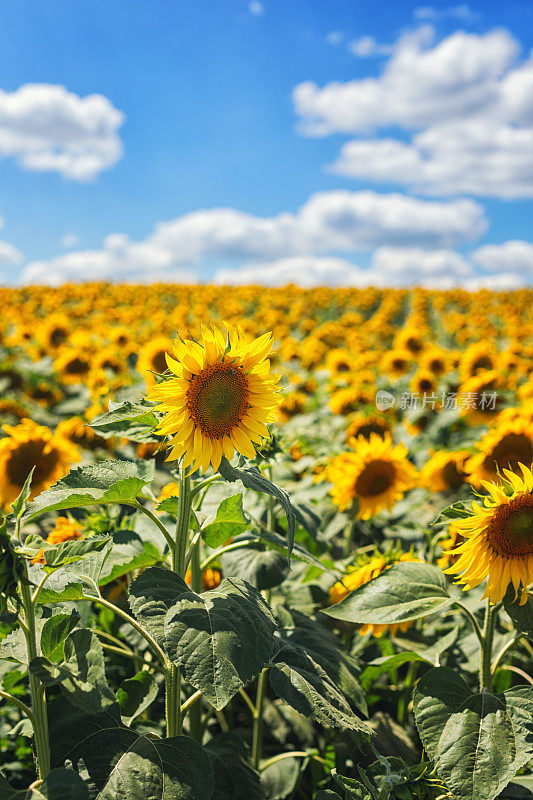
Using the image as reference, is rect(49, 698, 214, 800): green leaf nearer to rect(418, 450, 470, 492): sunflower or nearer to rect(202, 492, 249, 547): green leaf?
rect(202, 492, 249, 547): green leaf

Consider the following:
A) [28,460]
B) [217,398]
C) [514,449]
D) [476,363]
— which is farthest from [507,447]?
[476,363]

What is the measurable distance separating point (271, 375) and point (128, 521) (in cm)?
106

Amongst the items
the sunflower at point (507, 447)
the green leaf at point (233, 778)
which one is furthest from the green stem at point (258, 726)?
the sunflower at point (507, 447)

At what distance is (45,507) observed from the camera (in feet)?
4.84

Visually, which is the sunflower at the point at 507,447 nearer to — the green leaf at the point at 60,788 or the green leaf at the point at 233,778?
the green leaf at the point at 233,778

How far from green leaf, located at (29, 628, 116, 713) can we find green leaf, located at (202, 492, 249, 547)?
39cm

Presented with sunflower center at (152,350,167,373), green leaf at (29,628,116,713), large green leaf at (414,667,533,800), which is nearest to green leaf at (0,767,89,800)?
green leaf at (29,628,116,713)

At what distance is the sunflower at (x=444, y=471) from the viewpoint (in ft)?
10.5

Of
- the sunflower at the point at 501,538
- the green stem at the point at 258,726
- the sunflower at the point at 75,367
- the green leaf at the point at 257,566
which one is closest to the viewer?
the sunflower at the point at 501,538

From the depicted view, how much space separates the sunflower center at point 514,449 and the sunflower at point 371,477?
0.40m

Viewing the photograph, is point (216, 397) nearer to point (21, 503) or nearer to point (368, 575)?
point (21, 503)

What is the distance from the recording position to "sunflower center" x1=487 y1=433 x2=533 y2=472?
2.64m

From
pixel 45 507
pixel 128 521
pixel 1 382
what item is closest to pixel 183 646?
pixel 45 507

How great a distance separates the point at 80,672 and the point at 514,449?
1.83 metres
